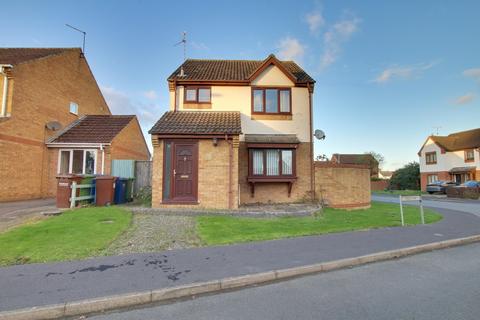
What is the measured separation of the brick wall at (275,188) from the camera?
523 inches

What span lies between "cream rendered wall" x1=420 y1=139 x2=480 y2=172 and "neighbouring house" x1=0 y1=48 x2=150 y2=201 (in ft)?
135

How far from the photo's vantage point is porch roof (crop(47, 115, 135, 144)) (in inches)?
650

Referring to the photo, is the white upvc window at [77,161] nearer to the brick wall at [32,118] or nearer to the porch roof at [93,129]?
the porch roof at [93,129]

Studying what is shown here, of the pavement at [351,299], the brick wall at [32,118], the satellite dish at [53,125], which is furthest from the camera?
the satellite dish at [53,125]

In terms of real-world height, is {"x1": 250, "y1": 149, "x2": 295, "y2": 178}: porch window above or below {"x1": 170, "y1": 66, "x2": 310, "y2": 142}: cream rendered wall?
below

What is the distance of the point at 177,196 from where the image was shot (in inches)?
443

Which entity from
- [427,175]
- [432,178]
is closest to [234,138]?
[432,178]

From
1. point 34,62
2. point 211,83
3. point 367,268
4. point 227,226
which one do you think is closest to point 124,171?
point 211,83

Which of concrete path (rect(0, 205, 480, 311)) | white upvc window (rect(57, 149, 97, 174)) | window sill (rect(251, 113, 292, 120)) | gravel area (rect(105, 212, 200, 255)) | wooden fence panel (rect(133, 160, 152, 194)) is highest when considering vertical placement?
window sill (rect(251, 113, 292, 120))

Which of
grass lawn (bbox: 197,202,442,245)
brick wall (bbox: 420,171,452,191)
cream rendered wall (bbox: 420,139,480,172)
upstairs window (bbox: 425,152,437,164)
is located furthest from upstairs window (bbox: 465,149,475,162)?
grass lawn (bbox: 197,202,442,245)

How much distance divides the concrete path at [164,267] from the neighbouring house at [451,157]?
37308 millimetres

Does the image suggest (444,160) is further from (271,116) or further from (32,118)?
(32,118)

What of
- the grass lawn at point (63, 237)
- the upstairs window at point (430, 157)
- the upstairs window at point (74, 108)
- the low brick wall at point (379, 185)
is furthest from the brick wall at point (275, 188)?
the upstairs window at point (430, 157)

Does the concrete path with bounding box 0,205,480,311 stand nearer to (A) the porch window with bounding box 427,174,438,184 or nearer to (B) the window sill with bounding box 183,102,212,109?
(B) the window sill with bounding box 183,102,212,109
